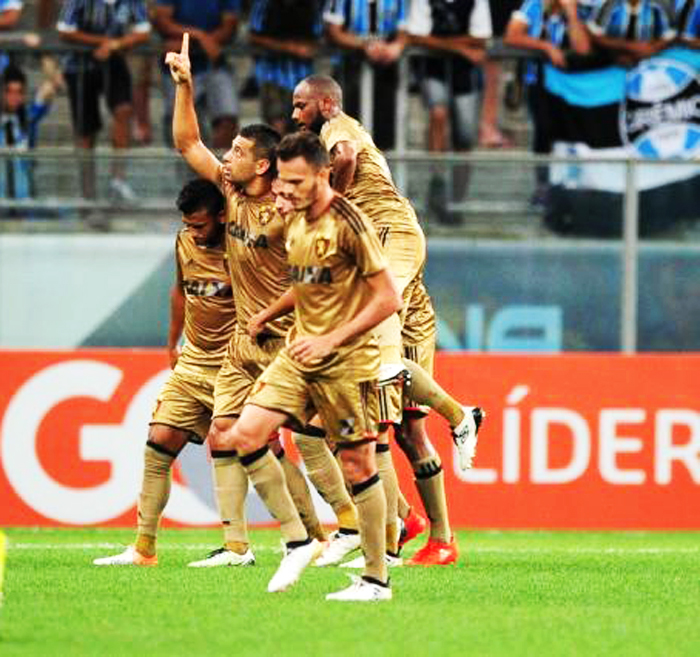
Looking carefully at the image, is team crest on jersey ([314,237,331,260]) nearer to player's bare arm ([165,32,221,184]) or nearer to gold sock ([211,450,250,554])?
player's bare arm ([165,32,221,184])

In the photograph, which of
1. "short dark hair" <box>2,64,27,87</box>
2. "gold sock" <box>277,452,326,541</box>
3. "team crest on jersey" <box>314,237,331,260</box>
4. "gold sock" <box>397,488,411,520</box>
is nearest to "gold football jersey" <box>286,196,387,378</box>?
"team crest on jersey" <box>314,237,331,260</box>

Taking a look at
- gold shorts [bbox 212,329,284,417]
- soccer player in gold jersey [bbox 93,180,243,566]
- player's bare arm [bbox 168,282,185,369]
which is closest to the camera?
gold shorts [bbox 212,329,284,417]

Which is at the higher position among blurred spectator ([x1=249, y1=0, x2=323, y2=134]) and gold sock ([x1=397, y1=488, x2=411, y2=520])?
blurred spectator ([x1=249, y1=0, x2=323, y2=134])

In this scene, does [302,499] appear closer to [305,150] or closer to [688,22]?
[305,150]

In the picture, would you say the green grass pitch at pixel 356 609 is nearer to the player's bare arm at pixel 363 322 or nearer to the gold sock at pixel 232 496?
the gold sock at pixel 232 496

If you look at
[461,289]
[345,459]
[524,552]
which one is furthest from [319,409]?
[461,289]

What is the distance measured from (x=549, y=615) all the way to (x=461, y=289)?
7081mm

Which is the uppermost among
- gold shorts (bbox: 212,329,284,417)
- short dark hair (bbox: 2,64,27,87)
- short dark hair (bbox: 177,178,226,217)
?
short dark hair (bbox: 177,178,226,217)

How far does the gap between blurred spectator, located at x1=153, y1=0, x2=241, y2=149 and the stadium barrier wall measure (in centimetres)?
355

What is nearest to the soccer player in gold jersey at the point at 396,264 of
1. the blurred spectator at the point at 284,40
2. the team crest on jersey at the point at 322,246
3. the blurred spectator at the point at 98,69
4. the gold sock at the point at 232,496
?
the gold sock at the point at 232,496

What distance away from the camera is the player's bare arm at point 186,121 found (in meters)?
10.1

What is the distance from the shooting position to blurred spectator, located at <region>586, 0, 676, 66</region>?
17.6 m

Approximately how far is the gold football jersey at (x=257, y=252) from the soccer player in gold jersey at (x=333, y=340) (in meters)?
1.24

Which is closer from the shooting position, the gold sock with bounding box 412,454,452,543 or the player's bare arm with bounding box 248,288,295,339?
the player's bare arm with bounding box 248,288,295,339
